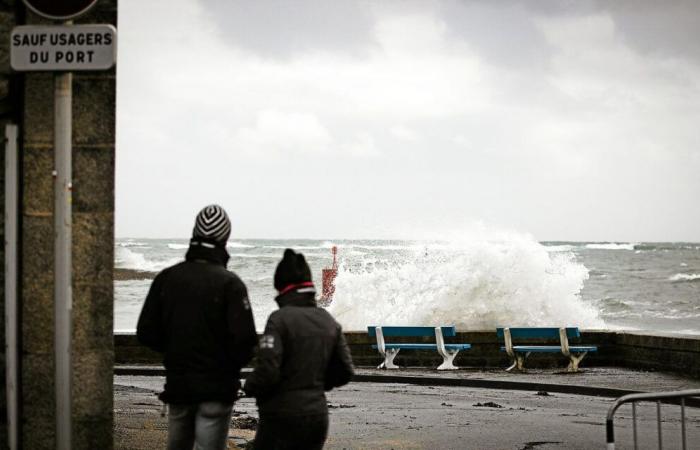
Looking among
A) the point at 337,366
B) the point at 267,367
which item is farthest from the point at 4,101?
the point at 337,366

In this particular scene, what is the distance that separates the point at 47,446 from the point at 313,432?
184 centimetres

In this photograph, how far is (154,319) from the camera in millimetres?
5297

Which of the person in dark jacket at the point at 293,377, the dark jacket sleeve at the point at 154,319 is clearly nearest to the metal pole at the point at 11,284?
the dark jacket sleeve at the point at 154,319

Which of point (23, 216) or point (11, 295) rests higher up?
point (23, 216)

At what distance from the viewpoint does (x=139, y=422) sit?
34.5 ft

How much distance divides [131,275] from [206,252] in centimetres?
5823

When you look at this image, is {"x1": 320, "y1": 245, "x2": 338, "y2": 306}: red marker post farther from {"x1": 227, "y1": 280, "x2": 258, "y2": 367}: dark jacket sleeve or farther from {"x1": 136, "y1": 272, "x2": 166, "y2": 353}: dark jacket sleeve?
{"x1": 227, "y1": 280, "x2": 258, "y2": 367}: dark jacket sleeve

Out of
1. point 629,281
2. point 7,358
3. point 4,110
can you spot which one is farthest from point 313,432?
point 629,281

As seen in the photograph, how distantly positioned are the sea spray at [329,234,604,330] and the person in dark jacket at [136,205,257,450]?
17609 mm

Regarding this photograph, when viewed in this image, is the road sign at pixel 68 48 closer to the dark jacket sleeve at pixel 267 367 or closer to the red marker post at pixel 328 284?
the dark jacket sleeve at pixel 267 367

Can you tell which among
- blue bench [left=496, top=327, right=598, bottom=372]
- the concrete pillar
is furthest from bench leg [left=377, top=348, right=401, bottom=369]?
the concrete pillar

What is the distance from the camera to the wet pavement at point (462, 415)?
32.9 feet

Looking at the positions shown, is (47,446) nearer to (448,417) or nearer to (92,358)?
(92,358)

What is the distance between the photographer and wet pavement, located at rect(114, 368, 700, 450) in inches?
395
